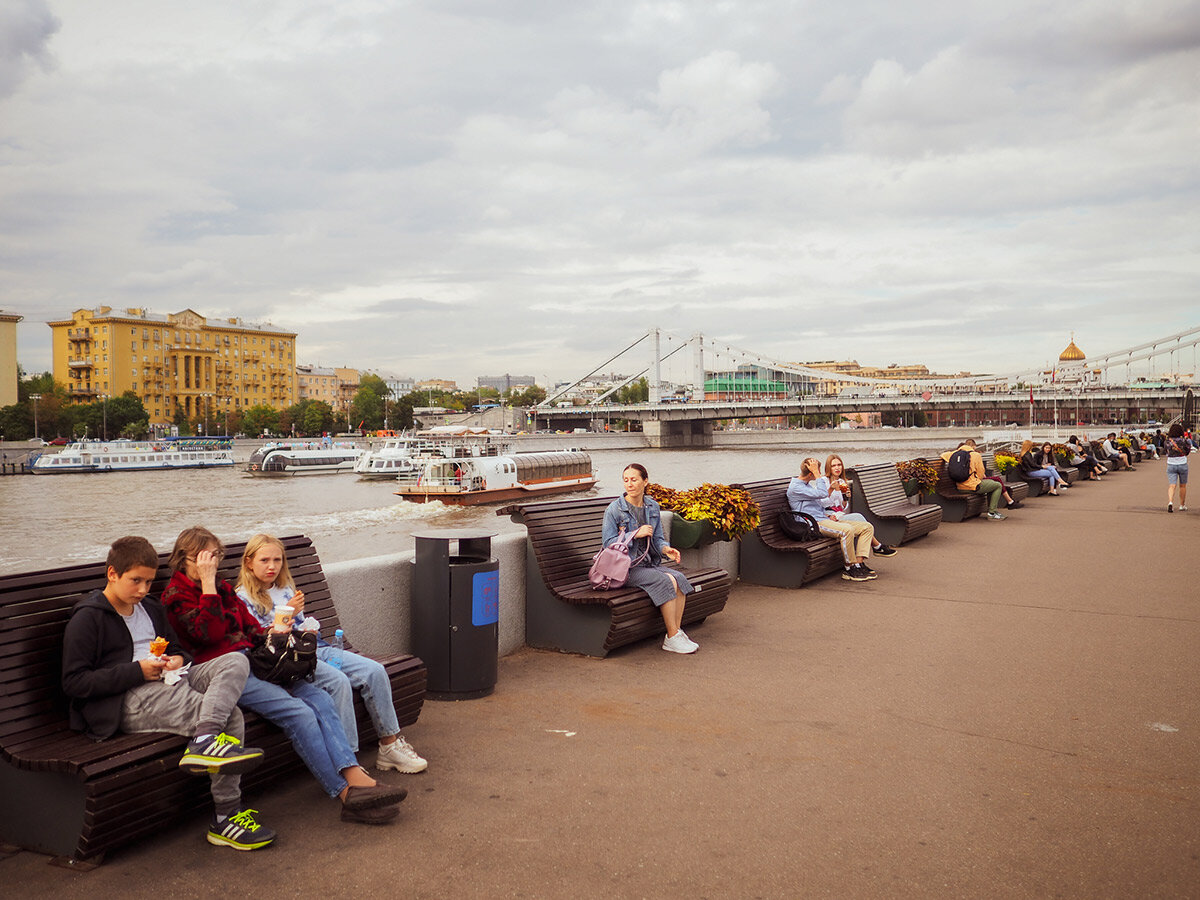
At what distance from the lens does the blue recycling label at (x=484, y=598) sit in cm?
457

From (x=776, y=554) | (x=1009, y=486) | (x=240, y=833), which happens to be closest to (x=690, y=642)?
(x=776, y=554)

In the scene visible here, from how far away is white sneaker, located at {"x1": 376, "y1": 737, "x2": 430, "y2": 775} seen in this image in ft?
11.8

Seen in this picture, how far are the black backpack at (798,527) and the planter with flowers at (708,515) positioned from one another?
54 centimetres

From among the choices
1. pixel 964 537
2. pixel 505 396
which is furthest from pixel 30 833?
pixel 505 396

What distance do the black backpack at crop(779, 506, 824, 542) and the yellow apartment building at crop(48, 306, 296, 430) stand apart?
370ft

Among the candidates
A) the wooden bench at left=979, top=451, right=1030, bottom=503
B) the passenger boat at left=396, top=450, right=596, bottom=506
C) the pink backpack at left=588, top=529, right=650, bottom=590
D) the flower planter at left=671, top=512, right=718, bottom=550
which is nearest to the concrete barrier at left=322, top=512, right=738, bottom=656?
the pink backpack at left=588, top=529, right=650, bottom=590

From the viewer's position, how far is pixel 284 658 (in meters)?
3.39

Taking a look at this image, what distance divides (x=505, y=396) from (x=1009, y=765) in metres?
196

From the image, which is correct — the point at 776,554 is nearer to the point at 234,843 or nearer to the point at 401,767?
the point at 401,767

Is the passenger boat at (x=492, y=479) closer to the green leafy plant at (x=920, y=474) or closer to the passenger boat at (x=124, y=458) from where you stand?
the passenger boat at (x=124, y=458)

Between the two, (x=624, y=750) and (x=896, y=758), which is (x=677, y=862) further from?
(x=896, y=758)

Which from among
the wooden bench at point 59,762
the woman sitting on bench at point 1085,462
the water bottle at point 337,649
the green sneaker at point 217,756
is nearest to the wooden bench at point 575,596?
the water bottle at point 337,649

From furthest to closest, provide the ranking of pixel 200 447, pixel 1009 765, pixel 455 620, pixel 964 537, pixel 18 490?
1. pixel 200 447
2. pixel 18 490
3. pixel 964 537
4. pixel 455 620
5. pixel 1009 765

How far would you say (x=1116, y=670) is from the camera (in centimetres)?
507
